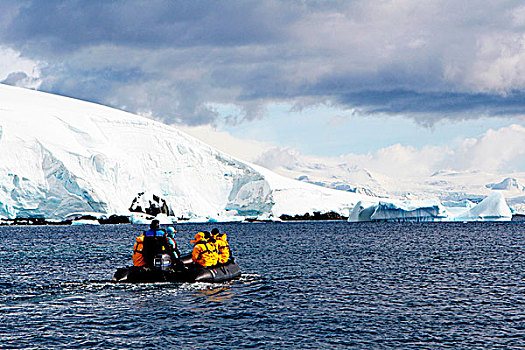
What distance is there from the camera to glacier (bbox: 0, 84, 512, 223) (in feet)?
219

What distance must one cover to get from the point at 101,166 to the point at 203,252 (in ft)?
170

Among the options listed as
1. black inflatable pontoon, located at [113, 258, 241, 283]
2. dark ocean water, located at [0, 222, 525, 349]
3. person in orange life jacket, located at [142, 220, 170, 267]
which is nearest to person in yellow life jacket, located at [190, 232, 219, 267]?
black inflatable pontoon, located at [113, 258, 241, 283]

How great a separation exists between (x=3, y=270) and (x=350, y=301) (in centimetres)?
1706

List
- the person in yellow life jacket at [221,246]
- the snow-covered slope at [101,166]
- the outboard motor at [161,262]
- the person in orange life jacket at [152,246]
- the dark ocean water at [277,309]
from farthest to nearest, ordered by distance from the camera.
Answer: the snow-covered slope at [101,166], the person in yellow life jacket at [221,246], the person in orange life jacket at [152,246], the outboard motor at [161,262], the dark ocean water at [277,309]

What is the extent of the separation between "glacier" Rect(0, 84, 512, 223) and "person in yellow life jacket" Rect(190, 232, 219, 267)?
4796 cm

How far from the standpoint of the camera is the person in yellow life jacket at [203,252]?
2195 cm

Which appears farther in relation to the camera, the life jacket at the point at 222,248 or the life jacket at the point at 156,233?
the life jacket at the point at 222,248

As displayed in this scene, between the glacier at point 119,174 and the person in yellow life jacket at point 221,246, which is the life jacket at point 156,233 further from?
the glacier at point 119,174

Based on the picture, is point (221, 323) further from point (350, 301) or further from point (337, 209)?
point (337, 209)

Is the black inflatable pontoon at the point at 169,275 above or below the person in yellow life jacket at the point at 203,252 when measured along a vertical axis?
below

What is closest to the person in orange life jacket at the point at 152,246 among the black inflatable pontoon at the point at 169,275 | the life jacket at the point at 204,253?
the black inflatable pontoon at the point at 169,275

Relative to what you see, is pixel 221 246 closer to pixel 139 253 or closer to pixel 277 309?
pixel 139 253

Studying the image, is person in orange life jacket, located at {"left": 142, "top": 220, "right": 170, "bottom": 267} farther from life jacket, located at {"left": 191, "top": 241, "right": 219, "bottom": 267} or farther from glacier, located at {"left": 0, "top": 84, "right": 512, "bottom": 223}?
glacier, located at {"left": 0, "top": 84, "right": 512, "bottom": 223}

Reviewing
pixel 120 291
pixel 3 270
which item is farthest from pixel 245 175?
pixel 120 291
